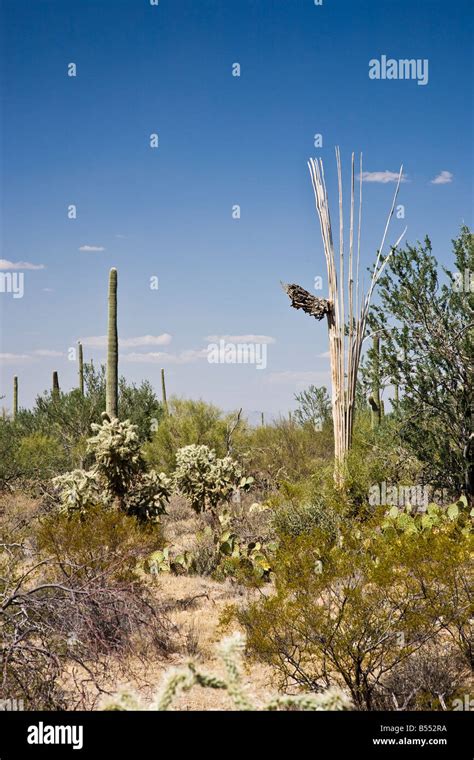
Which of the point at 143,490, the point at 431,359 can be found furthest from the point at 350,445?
the point at 143,490

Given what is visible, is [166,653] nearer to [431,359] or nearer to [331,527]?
[331,527]

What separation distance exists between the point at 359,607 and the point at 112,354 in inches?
334

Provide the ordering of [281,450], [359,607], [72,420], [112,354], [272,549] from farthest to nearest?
[72,420]
[281,450]
[112,354]
[272,549]
[359,607]

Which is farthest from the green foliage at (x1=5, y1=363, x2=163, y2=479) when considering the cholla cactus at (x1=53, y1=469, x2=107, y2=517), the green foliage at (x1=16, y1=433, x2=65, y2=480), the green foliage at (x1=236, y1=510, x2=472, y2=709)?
the green foliage at (x1=236, y1=510, x2=472, y2=709)

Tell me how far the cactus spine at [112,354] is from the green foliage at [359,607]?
285 inches

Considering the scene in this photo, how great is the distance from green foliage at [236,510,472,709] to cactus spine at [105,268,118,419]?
7238mm

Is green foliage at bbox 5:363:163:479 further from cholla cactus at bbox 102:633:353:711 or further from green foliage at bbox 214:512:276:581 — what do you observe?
cholla cactus at bbox 102:633:353:711

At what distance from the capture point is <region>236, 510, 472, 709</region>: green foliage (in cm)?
477

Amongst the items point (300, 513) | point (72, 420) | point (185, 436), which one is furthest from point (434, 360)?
point (72, 420)

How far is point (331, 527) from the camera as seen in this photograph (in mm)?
8250

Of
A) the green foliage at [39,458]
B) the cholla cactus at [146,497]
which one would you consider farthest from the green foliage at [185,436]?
the cholla cactus at [146,497]

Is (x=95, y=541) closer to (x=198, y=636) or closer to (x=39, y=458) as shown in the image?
(x=198, y=636)

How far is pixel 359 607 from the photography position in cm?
475
